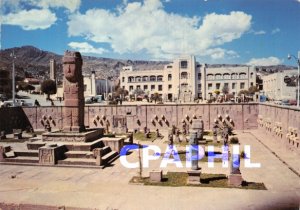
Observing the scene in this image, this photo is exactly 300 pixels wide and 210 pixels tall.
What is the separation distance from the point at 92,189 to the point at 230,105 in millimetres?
22715

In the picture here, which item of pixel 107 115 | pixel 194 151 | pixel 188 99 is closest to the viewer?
pixel 194 151

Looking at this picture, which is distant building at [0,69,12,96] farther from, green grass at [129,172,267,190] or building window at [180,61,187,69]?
green grass at [129,172,267,190]

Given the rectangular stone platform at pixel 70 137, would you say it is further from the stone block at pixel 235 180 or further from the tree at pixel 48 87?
the tree at pixel 48 87

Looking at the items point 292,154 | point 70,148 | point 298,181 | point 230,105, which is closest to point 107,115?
point 230,105

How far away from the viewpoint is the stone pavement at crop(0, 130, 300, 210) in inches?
449

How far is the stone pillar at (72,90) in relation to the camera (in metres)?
20.8

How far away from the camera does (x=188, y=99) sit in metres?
63.1

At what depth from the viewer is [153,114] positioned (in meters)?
34.2

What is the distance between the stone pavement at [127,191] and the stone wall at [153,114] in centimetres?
1529

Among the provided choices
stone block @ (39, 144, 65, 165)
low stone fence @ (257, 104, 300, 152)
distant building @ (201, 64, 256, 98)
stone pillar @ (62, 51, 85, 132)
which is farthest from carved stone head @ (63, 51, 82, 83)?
distant building @ (201, 64, 256, 98)

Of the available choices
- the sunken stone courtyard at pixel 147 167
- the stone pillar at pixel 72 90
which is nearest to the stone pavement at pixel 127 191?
the sunken stone courtyard at pixel 147 167

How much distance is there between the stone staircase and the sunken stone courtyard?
Result: 57 millimetres

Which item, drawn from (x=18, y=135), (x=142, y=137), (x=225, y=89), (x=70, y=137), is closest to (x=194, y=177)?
(x=70, y=137)

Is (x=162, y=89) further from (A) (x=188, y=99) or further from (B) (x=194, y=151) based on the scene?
(B) (x=194, y=151)
